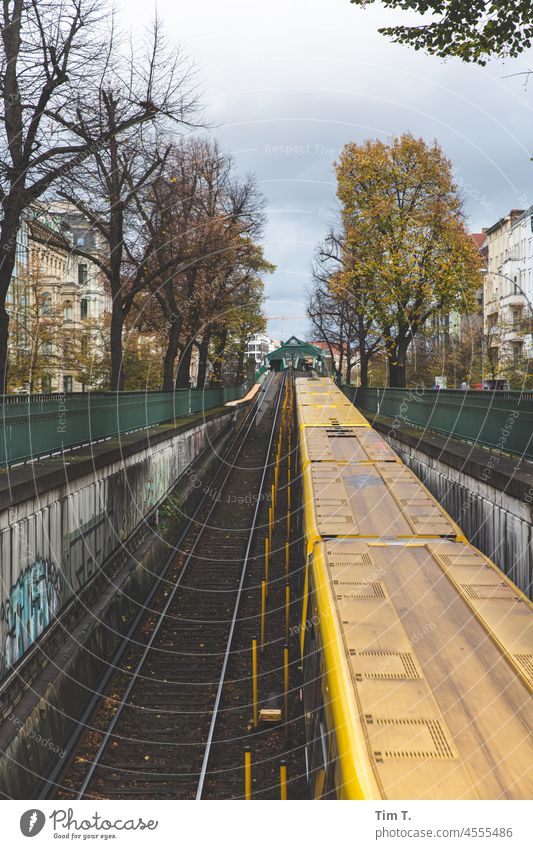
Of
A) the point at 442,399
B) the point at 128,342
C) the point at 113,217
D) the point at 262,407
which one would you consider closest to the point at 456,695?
the point at 442,399

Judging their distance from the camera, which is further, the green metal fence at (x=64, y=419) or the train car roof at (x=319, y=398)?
the train car roof at (x=319, y=398)

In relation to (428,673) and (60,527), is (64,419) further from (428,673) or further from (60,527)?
(428,673)

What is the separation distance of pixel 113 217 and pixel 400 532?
22.3 metres

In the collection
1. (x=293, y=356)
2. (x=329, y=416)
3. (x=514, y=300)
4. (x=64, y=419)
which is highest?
(x=514, y=300)

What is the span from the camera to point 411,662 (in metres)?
6.59

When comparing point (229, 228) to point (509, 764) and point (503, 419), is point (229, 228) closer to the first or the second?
point (503, 419)

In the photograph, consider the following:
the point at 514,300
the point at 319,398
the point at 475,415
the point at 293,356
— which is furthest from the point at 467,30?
the point at 293,356

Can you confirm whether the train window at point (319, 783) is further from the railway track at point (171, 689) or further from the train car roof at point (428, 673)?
the railway track at point (171, 689)

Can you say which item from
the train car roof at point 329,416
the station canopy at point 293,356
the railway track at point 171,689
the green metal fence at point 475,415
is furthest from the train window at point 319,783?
the station canopy at point 293,356

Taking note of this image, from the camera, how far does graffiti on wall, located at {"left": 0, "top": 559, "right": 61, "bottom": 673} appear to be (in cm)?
1122

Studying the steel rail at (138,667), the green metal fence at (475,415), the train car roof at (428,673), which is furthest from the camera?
the green metal fence at (475,415)

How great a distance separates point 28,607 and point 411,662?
7857mm

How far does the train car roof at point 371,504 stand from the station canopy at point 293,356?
121501 mm

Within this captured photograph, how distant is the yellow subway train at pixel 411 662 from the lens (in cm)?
511
